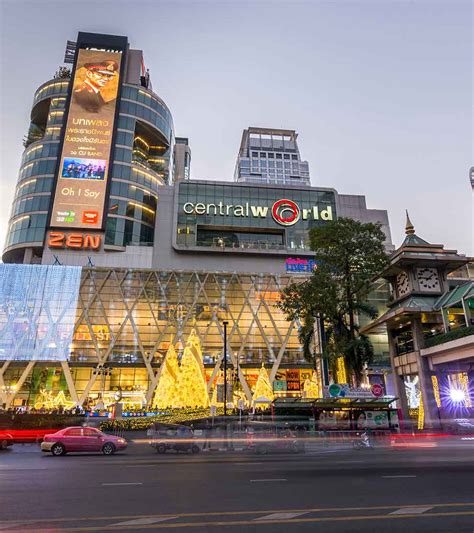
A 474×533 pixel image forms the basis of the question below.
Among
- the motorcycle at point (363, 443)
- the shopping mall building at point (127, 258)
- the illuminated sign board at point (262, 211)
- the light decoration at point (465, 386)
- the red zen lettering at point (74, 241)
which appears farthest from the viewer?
the illuminated sign board at point (262, 211)

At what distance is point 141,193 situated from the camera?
236 feet

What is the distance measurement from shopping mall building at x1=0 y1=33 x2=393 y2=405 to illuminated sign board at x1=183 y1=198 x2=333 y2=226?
20cm

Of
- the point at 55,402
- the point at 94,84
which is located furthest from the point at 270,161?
the point at 55,402

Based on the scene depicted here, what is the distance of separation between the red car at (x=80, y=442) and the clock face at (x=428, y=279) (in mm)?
23749

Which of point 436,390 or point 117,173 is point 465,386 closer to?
point 436,390

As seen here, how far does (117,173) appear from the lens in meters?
70.0

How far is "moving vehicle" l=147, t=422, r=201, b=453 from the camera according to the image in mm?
20500

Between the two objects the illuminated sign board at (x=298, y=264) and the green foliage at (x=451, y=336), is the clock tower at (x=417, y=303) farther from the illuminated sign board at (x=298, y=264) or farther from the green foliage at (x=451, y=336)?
the illuminated sign board at (x=298, y=264)

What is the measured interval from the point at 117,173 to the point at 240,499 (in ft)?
226

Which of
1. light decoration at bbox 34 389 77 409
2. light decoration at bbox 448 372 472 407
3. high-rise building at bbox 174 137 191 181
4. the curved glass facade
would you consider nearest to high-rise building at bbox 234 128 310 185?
high-rise building at bbox 174 137 191 181

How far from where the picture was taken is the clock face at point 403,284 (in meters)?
30.8

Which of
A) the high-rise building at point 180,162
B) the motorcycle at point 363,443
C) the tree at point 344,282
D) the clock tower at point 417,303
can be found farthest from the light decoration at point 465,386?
the high-rise building at point 180,162

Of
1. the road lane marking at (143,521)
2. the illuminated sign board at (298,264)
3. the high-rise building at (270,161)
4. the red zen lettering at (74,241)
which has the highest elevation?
the high-rise building at (270,161)

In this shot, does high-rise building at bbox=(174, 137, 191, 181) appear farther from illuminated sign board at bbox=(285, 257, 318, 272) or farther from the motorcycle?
the motorcycle
